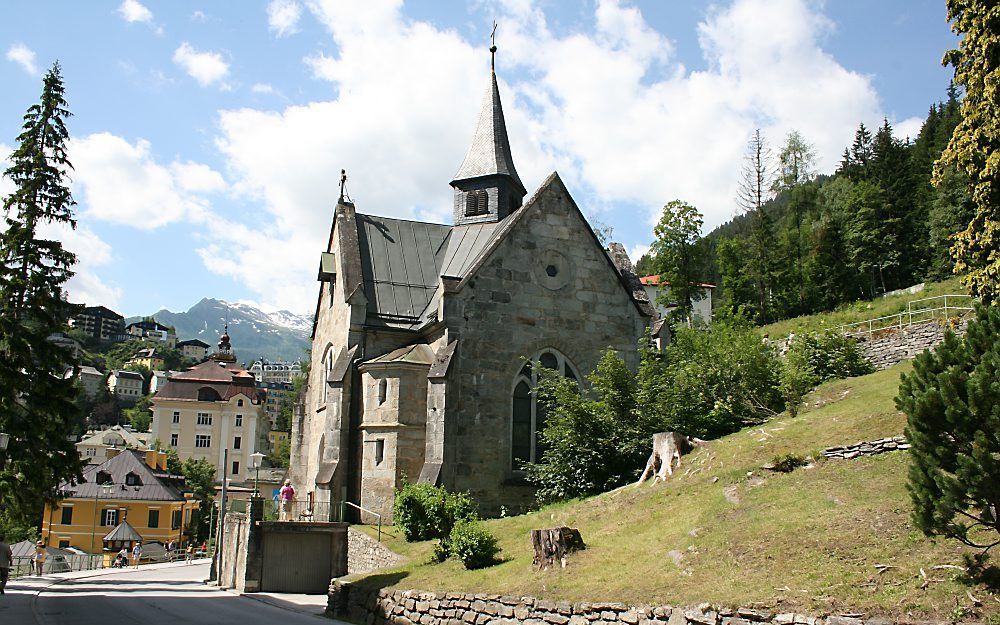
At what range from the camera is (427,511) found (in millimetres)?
22328

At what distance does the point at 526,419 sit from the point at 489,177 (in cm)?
1107

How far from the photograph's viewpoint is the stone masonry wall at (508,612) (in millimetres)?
11078

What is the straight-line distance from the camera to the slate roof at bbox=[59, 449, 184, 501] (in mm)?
71625

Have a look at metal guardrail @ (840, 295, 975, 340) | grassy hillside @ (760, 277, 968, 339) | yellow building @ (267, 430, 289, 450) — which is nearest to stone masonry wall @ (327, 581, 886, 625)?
metal guardrail @ (840, 295, 975, 340)

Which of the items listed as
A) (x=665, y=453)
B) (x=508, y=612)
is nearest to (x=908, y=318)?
(x=665, y=453)

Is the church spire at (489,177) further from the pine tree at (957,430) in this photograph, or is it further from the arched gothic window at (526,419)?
the pine tree at (957,430)

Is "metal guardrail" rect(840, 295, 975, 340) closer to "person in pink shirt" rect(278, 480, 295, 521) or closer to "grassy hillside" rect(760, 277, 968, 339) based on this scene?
"grassy hillside" rect(760, 277, 968, 339)

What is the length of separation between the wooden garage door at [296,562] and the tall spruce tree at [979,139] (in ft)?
63.7

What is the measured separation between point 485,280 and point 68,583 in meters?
23.2

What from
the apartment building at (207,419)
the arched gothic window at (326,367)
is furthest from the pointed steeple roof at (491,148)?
the apartment building at (207,419)

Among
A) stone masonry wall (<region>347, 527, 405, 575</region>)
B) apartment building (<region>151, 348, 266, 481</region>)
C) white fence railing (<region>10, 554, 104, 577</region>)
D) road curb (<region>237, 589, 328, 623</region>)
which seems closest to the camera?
road curb (<region>237, 589, 328, 623</region>)

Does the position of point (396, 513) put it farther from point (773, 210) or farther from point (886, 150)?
point (773, 210)

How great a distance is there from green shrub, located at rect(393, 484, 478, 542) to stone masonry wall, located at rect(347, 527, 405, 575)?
87 cm

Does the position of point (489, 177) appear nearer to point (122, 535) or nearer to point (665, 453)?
point (665, 453)
